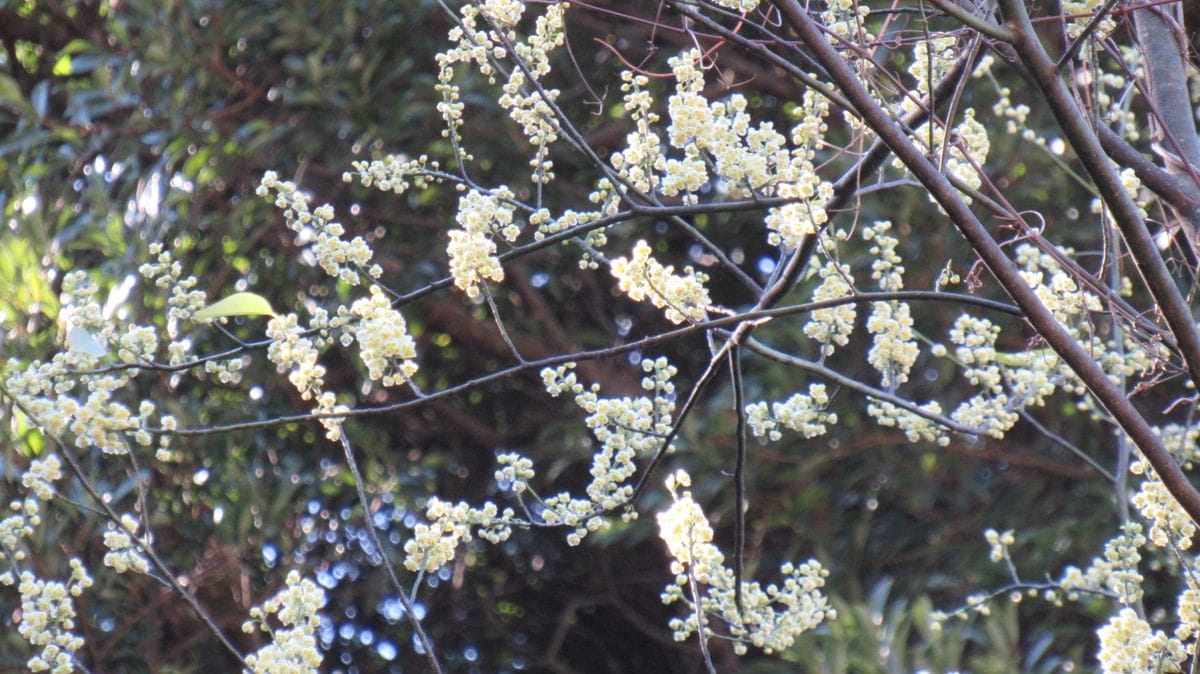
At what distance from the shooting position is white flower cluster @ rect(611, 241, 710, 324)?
88 centimetres

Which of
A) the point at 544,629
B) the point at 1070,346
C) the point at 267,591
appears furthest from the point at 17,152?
the point at 1070,346

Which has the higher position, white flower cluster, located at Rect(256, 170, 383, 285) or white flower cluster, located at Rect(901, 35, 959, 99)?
white flower cluster, located at Rect(901, 35, 959, 99)

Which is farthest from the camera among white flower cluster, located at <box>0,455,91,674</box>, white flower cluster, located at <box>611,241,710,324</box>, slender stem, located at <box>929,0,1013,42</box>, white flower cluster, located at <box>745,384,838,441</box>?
white flower cluster, located at <box>745,384,838,441</box>

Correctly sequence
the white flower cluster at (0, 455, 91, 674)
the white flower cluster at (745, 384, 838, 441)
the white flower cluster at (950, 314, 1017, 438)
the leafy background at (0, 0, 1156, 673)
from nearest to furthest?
the white flower cluster at (0, 455, 91, 674), the white flower cluster at (745, 384, 838, 441), the white flower cluster at (950, 314, 1017, 438), the leafy background at (0, 0, 1156, 673)

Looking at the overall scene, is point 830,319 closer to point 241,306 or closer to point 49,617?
point 241,306

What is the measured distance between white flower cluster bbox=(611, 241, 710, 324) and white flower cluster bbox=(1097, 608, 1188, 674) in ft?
1.32

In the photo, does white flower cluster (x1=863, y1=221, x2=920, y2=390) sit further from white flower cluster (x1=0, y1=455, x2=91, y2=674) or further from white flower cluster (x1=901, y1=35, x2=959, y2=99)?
white flower cluster (x1=0, y1=455, x2=91, y2=674)

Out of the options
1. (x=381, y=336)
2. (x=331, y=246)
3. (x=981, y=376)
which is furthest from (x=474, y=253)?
(x=981, y=376)

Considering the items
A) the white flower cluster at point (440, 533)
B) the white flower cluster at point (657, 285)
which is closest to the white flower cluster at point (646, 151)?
the white flower cluster at point (657, 285)

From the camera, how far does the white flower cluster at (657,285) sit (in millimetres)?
876

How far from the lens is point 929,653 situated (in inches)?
85.9

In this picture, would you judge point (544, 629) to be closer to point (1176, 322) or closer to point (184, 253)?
point (184, 253)

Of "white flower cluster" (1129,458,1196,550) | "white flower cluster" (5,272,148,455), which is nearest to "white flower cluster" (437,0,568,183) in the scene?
"white flower cluster" (5,272,148,455)

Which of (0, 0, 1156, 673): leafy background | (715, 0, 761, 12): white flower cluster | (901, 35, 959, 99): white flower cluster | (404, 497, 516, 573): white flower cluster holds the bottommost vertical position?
(0, 0, 1156, 673): leafy background
